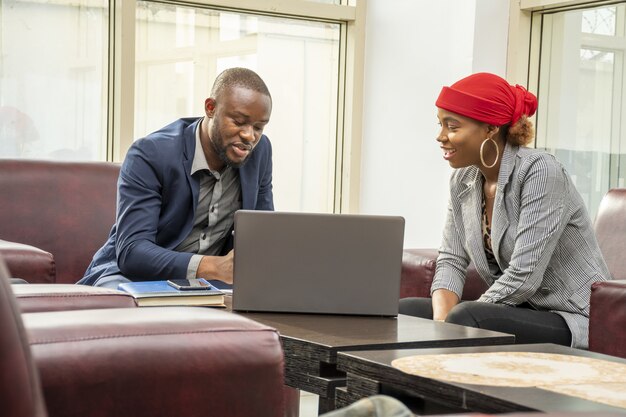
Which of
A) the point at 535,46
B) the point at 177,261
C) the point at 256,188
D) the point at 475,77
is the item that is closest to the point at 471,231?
the point at 475,77

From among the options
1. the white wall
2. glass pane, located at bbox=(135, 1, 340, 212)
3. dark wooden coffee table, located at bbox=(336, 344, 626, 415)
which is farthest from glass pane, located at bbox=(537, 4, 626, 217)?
dark wooden coffee table, located at bbox=(336, 344, 626, 415)

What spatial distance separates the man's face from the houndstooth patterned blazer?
73cm

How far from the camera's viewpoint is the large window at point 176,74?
4.39m

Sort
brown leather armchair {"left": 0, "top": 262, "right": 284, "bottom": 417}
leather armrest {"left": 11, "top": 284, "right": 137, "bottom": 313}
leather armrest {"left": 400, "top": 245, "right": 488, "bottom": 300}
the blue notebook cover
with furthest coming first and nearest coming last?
leather armrest {"left": 400, "top": 245, "right": 488, "bottom": 300}
the blue notebook cover
leather armrest {"left": 11, "top": 284, "right": 137, "bottom": 313}
brown leather armchair {"left": 0, "top": 262, "right": 284, "bottom": 417}

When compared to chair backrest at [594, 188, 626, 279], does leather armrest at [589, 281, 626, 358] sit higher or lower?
lower

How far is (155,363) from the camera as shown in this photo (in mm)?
1325

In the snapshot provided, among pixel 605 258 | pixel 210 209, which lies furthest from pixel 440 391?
pixel 605 258

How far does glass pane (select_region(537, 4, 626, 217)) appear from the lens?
4348 mm

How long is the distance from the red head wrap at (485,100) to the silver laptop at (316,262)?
88 cm

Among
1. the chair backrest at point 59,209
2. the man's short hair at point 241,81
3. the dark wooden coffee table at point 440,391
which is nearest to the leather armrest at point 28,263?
the chair backrest at point 59,209

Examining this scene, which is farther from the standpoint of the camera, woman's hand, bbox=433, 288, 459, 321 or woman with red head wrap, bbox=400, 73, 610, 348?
woman's hand, bbox=433, 288, 459, 321

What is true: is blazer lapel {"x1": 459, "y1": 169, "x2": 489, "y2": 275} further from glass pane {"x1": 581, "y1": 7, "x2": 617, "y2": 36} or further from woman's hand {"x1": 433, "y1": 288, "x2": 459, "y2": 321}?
glass pane {"x1": 581, "y1": 7, "x2": 617, "y2": 36}

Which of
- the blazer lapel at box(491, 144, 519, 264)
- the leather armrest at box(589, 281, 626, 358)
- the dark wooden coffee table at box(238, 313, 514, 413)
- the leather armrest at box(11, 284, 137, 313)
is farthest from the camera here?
the blazer lapel at box(491, 144, 519, 264)

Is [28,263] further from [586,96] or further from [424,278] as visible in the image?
[586,96]
